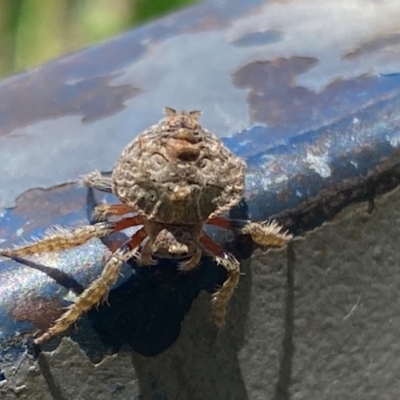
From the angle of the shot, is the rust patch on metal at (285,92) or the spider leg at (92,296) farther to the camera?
the rust patch on metal at (285,92)

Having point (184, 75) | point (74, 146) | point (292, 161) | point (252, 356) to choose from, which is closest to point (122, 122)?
point (74, 146)

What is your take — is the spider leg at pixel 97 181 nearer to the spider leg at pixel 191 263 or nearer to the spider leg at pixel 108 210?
the spider leg at pixel 108 210

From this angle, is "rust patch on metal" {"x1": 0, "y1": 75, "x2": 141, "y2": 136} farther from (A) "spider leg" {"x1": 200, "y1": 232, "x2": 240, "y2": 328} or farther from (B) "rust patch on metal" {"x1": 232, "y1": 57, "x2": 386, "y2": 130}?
(A) "spider leg" {"x1": 200, "y1": 232, "x2": 240, "y2": 328}

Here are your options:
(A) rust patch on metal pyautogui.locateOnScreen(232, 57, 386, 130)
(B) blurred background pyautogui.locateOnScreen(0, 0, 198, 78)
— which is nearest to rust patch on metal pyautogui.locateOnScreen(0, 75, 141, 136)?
(A) rust patch on metal pyautogui.locateOnScreen(232, 57, 386, 130)

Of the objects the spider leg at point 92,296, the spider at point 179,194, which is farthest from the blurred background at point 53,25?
the spider leg at point 92,296

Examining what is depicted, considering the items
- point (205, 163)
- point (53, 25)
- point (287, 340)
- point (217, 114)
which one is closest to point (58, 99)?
point (217, 114)

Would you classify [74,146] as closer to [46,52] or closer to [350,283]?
[350,283]

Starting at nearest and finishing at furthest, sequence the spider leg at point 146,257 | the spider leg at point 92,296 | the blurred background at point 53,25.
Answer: the spider leg at point 92,296 < the spider leg at point 146,257 < the blurred background at point 53,25
